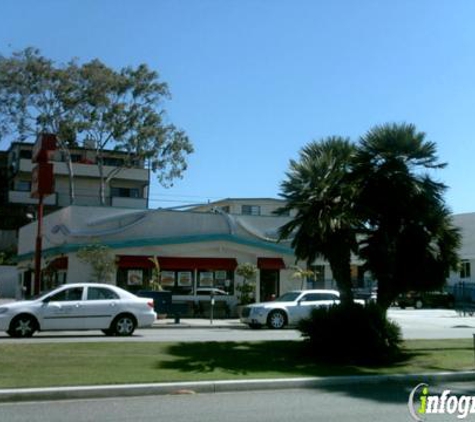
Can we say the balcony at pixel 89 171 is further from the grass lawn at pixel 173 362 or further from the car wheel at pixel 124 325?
the grass lawn at pixel 173 362

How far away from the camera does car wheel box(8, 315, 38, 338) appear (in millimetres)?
19859

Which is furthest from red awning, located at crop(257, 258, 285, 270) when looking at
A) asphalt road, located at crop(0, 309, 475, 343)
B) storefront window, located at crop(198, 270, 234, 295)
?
asphalt road, located at crop(0, 309, 475, 343)

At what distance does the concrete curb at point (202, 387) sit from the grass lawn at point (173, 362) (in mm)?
431

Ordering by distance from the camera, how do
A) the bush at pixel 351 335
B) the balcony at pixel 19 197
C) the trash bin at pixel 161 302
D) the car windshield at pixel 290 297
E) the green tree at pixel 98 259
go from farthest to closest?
1. the balcony at pixel 19 197
2. the green tree at pixel 98 259
3. the trash bin at pixel 161 302
4. the car windshield at pixel 290 297
5. the bush at pixel 351 335

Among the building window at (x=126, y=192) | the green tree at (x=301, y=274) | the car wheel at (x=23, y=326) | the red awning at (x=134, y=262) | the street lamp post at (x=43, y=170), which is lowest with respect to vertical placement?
the car wheel at (x=23, y=326)

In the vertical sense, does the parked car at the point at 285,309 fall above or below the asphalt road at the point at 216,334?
above

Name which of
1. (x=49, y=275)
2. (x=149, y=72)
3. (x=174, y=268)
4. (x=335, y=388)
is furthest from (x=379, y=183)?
(x=149, y=72)

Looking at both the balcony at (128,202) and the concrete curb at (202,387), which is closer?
the concrete curb at (202,387)

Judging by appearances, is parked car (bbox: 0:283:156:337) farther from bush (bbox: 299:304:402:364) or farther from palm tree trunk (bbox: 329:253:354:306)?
bush (bbox: 299:304:402:364)

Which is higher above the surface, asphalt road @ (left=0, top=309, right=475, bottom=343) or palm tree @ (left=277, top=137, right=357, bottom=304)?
palm tree @ (left=277, top=137, right=357, bottom=304)

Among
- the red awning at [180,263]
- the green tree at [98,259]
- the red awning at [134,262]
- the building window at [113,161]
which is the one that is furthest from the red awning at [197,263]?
the building window at [113,161]

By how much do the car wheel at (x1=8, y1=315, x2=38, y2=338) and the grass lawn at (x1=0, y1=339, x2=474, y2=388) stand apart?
397 cm

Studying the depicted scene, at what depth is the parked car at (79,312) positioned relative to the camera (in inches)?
786

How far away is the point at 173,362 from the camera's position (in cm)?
1362
